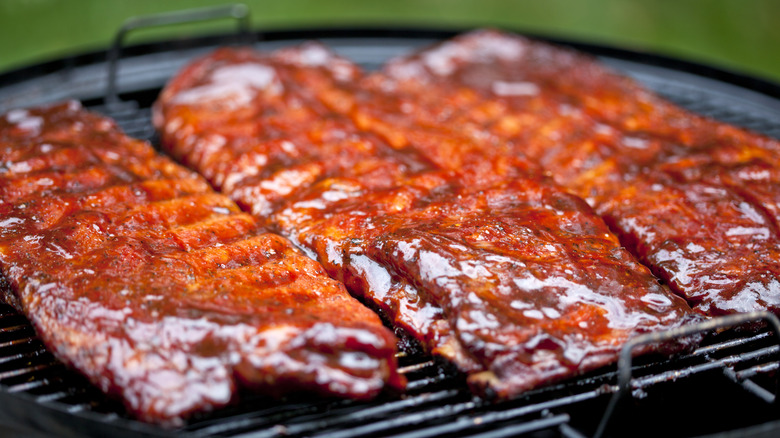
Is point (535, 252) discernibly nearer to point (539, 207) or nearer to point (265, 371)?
point (539, 207)

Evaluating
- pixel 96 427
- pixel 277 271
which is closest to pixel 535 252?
pixel 277 271

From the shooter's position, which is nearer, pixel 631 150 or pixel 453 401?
pixel 453 401

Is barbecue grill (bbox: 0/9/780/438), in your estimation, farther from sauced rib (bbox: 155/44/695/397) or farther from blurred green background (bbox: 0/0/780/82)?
blurred green background (bbox: 0/0/780/82)

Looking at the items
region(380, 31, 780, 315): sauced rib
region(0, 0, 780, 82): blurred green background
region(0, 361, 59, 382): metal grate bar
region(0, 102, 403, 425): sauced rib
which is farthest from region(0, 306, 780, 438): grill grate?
region(0, 0, 780, 82): blurred green background

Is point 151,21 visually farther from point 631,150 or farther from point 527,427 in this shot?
point 527,427

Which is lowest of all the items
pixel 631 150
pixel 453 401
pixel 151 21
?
pixel 453 401

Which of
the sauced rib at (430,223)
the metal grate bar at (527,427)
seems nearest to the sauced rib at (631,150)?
the sauced rib at (430,223)

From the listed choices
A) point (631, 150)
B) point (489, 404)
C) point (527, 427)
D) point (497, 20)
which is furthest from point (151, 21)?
point (497, 20)

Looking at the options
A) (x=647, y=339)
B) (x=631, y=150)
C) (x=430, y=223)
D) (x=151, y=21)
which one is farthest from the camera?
(x=151, y=21)
